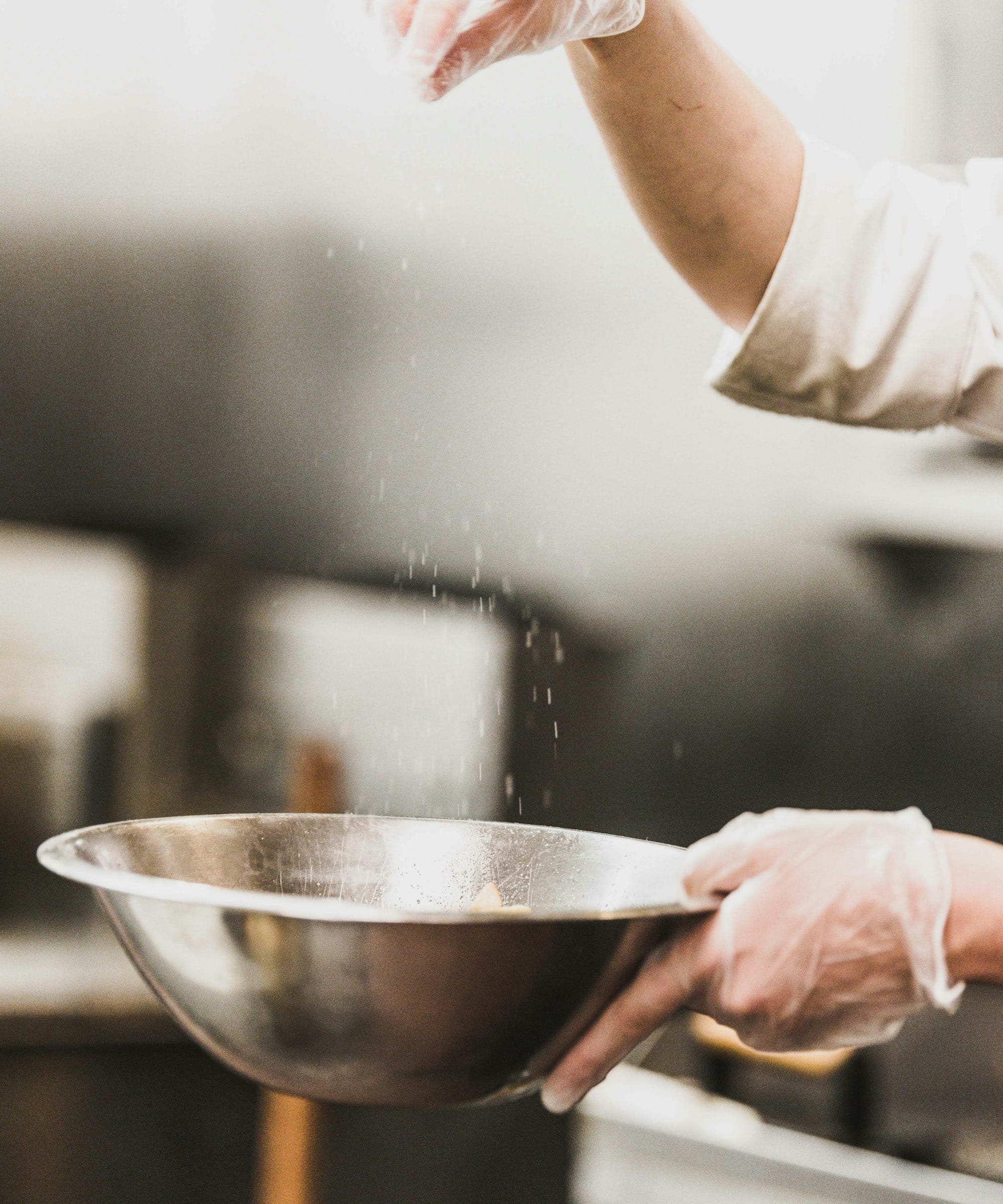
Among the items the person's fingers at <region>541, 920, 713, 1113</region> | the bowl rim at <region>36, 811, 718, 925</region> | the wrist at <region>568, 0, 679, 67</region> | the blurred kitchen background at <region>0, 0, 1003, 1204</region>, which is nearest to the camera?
the bowl rim at <region>36, 811, 718, 925</region>

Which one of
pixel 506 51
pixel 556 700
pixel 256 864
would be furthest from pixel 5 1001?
pixel 506 51

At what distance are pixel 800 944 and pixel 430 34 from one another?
20.4 inches

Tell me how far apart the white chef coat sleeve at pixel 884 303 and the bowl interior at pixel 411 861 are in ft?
1.34

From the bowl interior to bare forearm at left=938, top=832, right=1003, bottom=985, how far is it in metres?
0.15

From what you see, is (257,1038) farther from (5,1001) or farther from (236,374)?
(236,374)

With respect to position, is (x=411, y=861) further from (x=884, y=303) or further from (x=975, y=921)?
(x=884, y=303)

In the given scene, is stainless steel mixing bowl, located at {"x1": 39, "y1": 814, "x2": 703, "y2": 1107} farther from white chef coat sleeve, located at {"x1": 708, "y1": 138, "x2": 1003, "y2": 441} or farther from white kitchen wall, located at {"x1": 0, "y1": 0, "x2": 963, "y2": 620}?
white kitchen wall, located at {"x1": 0, "y1": 0, "x2": 963, "y2": 620}

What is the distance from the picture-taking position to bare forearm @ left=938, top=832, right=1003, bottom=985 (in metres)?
0.72

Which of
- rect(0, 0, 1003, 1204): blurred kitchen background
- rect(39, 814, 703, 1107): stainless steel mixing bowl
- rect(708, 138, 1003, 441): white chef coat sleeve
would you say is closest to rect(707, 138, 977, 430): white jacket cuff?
rect(708, 138, 1003, 441): white chef coat sleeve

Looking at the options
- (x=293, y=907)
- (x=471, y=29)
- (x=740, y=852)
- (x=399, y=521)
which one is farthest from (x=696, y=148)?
(x=399, y=521)

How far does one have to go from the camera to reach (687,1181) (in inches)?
63.7

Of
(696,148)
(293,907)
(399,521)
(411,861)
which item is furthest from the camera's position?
(399,521)

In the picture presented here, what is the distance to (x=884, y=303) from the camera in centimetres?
97

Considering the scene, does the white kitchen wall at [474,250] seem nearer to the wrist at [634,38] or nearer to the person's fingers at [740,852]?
the wrist at [634,38]
